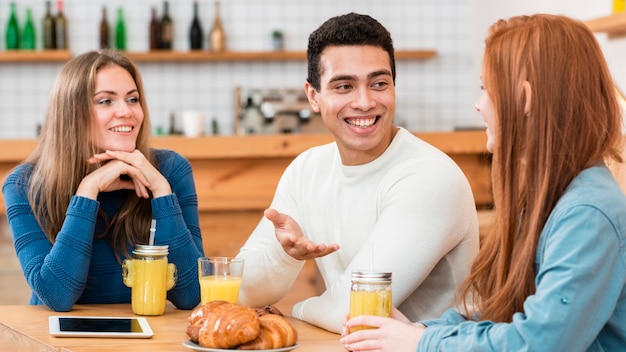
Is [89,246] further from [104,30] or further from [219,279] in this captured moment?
[104,30]

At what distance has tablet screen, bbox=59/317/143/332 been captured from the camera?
66.0 inches

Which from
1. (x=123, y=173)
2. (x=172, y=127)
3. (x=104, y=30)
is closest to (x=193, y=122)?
(x=172, y=127)

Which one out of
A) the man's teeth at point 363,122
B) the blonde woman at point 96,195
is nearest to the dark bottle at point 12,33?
the blonde woman at point 96,195

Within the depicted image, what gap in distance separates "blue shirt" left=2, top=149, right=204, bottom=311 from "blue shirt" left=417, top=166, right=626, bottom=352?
3.27 feet

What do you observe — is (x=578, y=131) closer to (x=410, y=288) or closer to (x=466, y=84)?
(x=410, y=288)

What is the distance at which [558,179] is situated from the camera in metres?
1.33

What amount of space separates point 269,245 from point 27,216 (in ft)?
1.96

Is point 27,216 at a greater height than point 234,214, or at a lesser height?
greater

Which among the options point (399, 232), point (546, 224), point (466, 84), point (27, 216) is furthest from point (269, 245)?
point (466, 84)

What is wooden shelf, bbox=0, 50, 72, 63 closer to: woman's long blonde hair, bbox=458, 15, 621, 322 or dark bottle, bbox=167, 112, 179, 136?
dark bottle, bbox=167, 112, 179, 136

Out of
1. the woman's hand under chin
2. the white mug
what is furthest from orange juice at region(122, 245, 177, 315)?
the white mug

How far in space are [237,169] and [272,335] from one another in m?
2.76

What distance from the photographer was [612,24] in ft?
11.7

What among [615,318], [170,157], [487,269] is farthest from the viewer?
[170,157]
